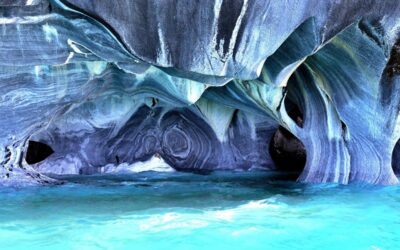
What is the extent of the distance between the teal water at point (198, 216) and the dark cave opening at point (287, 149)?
1.44 metres

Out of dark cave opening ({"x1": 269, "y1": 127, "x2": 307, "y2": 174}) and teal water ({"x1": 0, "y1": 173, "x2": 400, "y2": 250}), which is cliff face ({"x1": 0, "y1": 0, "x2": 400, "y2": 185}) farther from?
teal water ({"x1": 0, "y1": 173, "x2": 400, "y2": 250})

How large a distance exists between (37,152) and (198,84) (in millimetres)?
2146

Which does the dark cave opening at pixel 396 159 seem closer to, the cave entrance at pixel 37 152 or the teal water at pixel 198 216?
the teal water at pixel 198 216

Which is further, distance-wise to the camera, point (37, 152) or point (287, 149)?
point (287, 149)

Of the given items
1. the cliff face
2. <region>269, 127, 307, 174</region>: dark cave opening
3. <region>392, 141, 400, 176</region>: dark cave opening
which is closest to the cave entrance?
the cliff face

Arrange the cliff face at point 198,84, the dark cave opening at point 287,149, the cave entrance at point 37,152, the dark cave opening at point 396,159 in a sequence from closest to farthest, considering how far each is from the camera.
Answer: the cliff face at point 198,84
the dark cave opening at point 396,159
the cave entrance at point 37,152
the dark cave opening at point 287,149

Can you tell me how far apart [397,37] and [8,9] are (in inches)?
109

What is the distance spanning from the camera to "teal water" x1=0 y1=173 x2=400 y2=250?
8.42 feet

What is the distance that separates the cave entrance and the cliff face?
1cm

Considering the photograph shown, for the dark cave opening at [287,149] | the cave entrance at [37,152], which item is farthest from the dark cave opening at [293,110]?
the cave entrance at [37,152]

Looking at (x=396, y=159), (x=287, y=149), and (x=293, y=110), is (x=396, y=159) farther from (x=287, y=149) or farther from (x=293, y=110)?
(x=287, y=149)

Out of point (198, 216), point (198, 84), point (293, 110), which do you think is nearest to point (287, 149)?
point (293, 110)

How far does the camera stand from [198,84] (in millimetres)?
4082

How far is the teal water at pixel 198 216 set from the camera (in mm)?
2566
